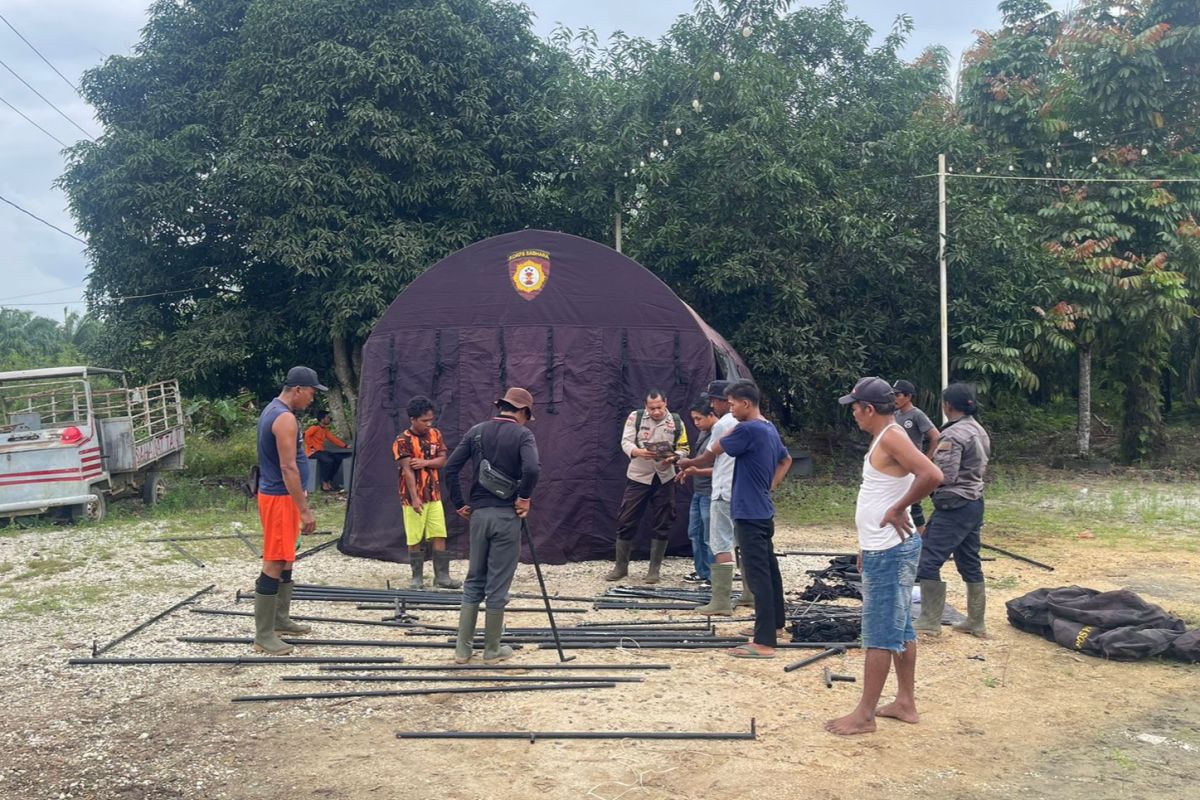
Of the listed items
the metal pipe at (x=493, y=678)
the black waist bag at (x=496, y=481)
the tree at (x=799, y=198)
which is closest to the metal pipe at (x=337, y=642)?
the metal pipe at (x=493, y=678)

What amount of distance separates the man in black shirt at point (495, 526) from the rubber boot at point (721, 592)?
190 centimetres

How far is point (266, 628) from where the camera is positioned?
6.92 meters

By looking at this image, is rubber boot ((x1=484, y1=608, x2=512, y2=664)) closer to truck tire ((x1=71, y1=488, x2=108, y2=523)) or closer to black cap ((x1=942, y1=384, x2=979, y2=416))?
black cap ((x1=942, y1=384, x2=979, y2=416))

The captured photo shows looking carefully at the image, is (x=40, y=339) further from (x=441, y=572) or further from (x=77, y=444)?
(x=441, y=572)

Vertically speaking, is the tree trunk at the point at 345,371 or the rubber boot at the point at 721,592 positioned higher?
the tree trunk at the point at 345,371

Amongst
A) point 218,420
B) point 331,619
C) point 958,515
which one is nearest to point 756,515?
point 958,515

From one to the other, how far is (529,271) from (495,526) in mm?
4995

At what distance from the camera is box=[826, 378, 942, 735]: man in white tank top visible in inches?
198

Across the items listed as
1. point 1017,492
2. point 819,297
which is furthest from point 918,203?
point 1017,492

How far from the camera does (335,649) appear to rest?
7023 mm

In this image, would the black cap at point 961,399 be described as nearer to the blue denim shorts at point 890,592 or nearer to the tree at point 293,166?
the blue denim shorts at point 890,592

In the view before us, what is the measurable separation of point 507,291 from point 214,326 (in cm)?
812

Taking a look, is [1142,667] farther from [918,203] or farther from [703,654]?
[918,203]

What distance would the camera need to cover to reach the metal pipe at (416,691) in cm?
591
